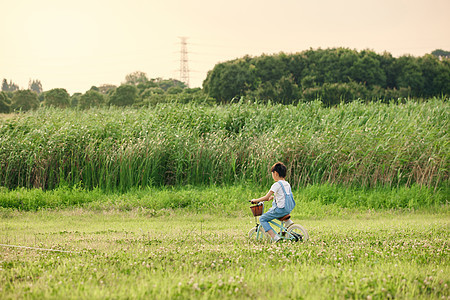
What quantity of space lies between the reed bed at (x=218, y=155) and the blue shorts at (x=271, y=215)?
6100 mm

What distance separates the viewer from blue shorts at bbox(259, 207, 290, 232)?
6523 mm

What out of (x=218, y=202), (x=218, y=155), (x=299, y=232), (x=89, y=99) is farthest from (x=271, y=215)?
(x=89, y=99)

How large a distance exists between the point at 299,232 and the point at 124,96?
40141 millimetres

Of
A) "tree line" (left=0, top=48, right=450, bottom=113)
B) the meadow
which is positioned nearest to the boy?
the meadow

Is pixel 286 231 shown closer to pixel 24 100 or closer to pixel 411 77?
pixel 411 77

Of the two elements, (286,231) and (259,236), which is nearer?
(286,231)

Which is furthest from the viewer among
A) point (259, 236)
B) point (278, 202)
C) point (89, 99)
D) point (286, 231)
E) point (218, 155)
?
point (89, 99)

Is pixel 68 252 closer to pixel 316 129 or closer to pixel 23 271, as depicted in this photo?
pixel 23 271

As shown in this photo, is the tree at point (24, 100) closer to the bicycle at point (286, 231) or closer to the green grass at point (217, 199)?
the green grass at point (217, 199)

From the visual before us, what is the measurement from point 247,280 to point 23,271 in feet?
8.33

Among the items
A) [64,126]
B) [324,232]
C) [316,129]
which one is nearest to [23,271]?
[324,232]

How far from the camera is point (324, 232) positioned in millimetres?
7625

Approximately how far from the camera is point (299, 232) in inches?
265

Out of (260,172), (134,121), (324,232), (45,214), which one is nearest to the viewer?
(324,232)
